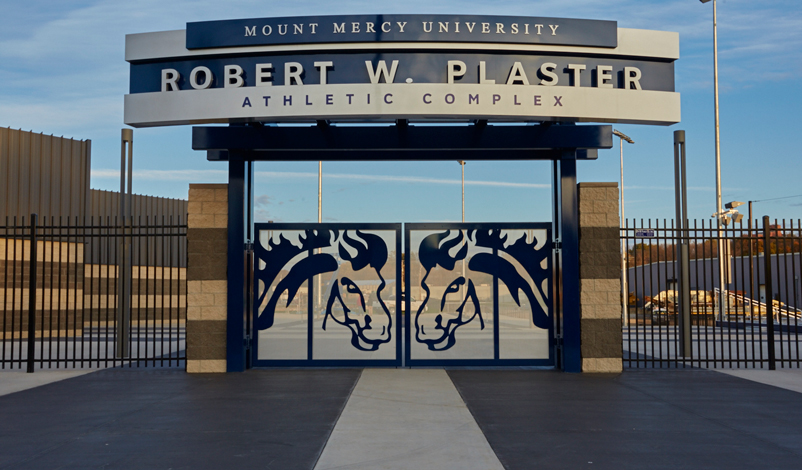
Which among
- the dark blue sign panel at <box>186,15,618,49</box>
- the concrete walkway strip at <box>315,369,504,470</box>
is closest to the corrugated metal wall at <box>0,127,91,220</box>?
the dark blue sign panel at <box>186,15,618,49</box>

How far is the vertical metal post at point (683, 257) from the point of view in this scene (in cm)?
1526

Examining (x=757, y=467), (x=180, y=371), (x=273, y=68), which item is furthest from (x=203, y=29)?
(x=757, y=467)

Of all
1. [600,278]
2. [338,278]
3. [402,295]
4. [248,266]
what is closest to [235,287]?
[248,266]

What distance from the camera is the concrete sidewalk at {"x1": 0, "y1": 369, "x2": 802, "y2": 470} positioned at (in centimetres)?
675

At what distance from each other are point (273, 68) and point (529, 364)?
24.0ft

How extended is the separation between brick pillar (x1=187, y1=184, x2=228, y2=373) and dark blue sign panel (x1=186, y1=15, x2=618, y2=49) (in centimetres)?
287

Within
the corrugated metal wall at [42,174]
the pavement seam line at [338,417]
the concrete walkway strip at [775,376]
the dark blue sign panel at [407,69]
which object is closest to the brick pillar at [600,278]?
the dark blue sign panel at [407,69]

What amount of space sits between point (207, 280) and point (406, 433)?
675 cm

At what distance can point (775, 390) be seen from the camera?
1120 cm

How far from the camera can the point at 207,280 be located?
13367 mm

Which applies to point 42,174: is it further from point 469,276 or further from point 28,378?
point 469,276

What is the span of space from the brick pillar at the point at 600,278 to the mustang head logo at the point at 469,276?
0.80 metres

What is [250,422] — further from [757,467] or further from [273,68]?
[273,68]

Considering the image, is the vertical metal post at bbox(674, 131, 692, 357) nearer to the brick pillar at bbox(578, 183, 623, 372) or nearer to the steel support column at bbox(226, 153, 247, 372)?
the brick pillar at bbox(578, 183, 623, 372)
